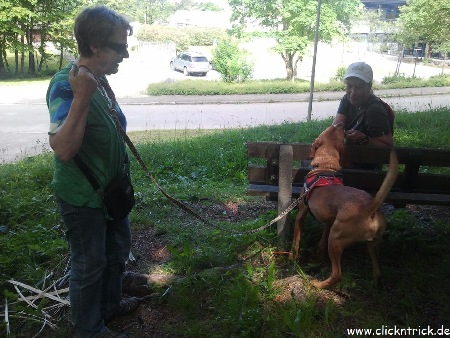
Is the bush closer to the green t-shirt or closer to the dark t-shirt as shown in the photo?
the dark t-shirt

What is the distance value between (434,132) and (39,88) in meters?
21.4

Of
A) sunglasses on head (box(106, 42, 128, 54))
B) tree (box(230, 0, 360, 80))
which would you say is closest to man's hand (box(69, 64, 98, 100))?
sunglasses on head (box(106, 42, 128, 54))

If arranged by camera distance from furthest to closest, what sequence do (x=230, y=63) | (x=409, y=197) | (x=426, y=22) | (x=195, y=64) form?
(x=195, y=64), (x=230, y=63), (x=426, y=22), (x=409, y=197)

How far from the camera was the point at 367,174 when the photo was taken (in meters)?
3.35

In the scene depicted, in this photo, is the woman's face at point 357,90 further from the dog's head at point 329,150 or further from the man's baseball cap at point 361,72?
the dog's head at point 329,150

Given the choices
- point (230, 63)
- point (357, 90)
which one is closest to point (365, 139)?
point (357, 90)

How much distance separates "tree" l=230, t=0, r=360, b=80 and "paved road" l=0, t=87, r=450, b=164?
219 inches

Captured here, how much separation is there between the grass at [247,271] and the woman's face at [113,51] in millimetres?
1594

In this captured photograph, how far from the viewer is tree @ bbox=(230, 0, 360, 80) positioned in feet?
83.6

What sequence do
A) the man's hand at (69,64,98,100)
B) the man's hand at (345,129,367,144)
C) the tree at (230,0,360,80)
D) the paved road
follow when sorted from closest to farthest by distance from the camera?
the man's hand at (69,64,98,100) < the man's hand at (345,129,367,144) < the paved road < the tree at (230,0,360,80)

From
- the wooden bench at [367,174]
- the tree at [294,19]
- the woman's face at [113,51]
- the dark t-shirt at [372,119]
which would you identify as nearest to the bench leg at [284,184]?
the wooden bench at [367,174]

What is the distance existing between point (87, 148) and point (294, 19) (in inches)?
1018

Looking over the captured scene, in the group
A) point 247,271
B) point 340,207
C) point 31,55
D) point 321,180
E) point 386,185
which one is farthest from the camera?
point 31,55

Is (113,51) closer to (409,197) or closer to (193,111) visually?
(409,197)
